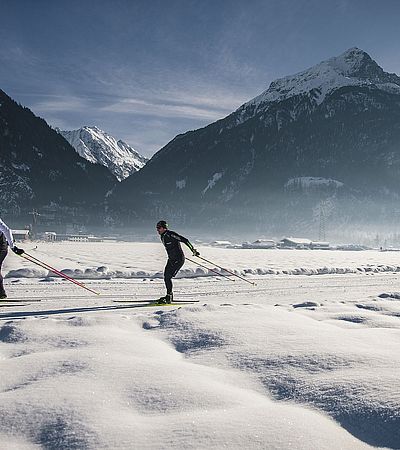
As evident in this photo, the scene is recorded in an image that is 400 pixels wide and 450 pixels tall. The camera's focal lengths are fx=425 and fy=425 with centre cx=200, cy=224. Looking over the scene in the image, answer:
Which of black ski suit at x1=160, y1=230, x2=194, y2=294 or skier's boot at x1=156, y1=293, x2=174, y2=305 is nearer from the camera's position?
skier's boot at x1=156, y1=293, x2=174, y2=305

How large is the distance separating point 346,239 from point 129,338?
19278 centimetres

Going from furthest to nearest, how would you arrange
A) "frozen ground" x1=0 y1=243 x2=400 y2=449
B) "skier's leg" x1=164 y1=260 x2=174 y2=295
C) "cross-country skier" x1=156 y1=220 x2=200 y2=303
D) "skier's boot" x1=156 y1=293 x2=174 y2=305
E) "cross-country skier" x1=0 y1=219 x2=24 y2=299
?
"cross-country skier" x1=156 y1=220 x2=200 y2=303 < "skier's leg" x1=164 y1=260 x2=174 y2=295 < "skier's boot" x1=156 y1=293 x2=174 y2=305 < "cross-country skier" x1=0 y1=219 x2=24 y2=299 < "frozen ground" x1=0 y1=243 x2=400 y2=449

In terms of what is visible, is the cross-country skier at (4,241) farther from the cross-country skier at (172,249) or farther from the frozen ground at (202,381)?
the frozen ground at (202,381)

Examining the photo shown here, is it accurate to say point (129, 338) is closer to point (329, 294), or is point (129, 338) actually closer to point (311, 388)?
point (311, 388)

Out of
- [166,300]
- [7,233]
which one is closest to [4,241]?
[7,233]

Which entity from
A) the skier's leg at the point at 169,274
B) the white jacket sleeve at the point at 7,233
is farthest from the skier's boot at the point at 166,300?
the white jacket sleeve at the point at 7,233

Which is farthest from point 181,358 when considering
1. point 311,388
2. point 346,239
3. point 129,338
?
point 346,239

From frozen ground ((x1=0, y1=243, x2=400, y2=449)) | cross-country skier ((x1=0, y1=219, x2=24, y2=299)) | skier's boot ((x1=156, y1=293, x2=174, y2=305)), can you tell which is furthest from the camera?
skier's boot ((x1=156, y1=293, x2=174, y2=305))

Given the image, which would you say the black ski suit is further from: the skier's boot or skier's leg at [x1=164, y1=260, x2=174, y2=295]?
the skier's boot

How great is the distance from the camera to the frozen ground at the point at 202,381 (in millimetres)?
2969

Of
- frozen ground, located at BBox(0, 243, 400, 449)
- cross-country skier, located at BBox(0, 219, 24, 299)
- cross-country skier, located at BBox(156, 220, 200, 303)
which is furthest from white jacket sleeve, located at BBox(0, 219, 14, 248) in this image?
frozen ground, located at BBox(0, 243, 400, 449)

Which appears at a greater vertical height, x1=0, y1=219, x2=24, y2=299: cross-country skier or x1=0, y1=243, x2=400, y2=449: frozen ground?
x1=0, y1=219, x2=24, y2=299: cross-country skier

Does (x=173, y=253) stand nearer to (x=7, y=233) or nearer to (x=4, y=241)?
(x=7, y=233)

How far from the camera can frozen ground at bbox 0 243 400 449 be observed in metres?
2.97
